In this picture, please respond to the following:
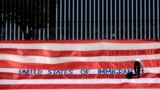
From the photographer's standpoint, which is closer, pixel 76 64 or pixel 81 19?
pixel 76 64

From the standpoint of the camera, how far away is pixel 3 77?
7379 mm

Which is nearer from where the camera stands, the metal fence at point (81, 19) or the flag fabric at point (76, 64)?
the flag fabric at point (76, 64)

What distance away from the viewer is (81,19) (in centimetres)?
968

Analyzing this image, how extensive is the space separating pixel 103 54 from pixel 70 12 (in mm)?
2506

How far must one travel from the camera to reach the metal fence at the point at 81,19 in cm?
963

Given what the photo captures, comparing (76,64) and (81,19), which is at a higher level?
(81,19)

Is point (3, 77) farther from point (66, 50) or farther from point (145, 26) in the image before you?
point (145, 26)

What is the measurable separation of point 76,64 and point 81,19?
2.36 metres

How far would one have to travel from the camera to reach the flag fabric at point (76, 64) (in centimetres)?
733

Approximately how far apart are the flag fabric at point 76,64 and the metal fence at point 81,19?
2.05 m

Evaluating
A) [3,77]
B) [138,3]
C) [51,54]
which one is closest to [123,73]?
[51,54]

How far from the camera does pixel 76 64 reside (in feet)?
24.6

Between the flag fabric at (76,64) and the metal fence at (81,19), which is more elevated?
the metal fence at (81,19)

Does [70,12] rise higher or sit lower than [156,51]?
higher
